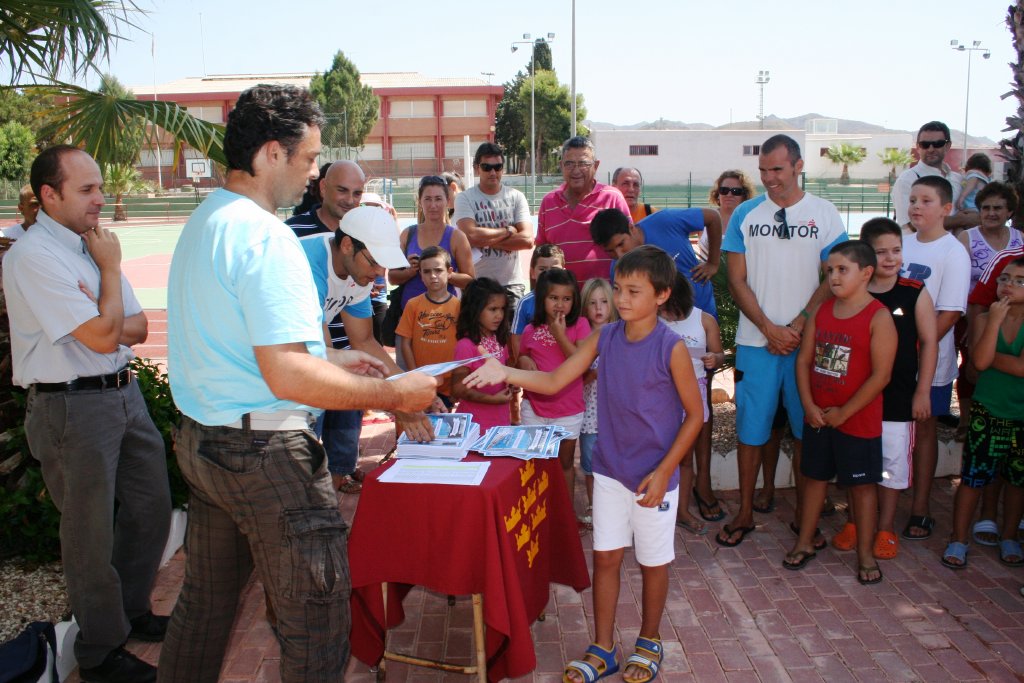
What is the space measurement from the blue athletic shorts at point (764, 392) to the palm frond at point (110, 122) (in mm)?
3338

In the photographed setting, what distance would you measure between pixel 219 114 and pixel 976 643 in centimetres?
5884

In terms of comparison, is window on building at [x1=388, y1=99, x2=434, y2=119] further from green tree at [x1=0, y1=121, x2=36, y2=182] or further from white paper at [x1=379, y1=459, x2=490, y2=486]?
white paper at [x1=379, y1=459, x2=490, y2=486]

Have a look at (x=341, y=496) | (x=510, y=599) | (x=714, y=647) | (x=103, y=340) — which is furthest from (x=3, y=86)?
(x=714, y=647)

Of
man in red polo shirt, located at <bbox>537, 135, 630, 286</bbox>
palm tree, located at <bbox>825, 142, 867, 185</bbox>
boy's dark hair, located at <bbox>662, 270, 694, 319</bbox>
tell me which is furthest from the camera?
palm tree, located at <bbox>825, 142, 867, 185</bbox>

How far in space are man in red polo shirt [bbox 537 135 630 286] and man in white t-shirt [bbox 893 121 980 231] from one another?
2.38 m

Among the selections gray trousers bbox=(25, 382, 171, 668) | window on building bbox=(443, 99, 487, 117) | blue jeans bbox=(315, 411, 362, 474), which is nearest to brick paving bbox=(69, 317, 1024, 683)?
gray trousers bbox=(25, 382, 171, 668)

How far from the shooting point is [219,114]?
2178 inches

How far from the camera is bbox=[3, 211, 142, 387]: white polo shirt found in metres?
3.06

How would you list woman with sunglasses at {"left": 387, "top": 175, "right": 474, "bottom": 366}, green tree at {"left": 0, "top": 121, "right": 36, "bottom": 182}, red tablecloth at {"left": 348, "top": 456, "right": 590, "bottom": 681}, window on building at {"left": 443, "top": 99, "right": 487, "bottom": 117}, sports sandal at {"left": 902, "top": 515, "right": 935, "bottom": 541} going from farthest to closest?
1. window on building at {"left": 443, "top": 99, "right": 487, "bottom": 117}
2. green tree at {"left": 0, "top": 121, "right": 36, "bottom": 182}
3. woman with sunglasses at {"left": 387, "top": 175, "right": 474, "bottom": 366}
4. sports sandal at {"left": 902, "top": 515, "right": 935, "bottom": 541}
5. red tablecloth at {"left": 348, "top": 456, "right": 590, "bottom": 681}

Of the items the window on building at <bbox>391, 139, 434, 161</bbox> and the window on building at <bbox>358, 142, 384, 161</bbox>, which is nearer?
the window on building at <bbox>358, 142, 384, 161</bbox>

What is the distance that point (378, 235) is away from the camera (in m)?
3.41

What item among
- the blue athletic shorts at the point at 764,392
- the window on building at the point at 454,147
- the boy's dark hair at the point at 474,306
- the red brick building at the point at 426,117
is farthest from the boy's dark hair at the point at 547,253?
the window on building at the point at 454,147

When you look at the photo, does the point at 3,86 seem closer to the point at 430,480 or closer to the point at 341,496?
the point at 341,496

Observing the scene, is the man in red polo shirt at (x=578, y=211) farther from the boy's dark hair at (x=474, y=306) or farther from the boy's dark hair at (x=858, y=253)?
the boy's dark hair at (x=858, y=253)
